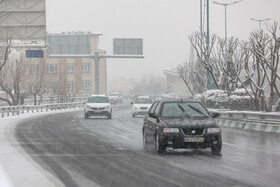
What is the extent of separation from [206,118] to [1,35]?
27739mm

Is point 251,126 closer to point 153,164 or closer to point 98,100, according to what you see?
point 98,100

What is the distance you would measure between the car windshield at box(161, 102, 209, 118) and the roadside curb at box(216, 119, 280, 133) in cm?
961

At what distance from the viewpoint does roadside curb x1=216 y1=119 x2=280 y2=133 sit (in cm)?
2560

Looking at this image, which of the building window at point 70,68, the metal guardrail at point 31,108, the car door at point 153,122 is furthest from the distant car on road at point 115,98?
the car door at point 153,122

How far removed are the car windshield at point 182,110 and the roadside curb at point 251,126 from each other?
31.5 feet

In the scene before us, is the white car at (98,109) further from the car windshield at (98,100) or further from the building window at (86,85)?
the building window at (86,85)

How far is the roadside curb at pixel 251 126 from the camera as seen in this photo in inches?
1008

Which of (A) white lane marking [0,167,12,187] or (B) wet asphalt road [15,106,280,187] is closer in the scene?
(A) white lane marking [0,167,12,187]

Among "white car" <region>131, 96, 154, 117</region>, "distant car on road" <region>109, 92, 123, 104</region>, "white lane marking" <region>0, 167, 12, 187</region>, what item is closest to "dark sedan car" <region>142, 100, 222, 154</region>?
"white lane marking" <region>0, 167, 12, 187</region>

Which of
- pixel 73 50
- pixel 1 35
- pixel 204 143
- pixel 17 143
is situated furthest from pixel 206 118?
pixel 73 50

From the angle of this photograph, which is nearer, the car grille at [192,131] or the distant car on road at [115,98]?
the car grille at [192,131]

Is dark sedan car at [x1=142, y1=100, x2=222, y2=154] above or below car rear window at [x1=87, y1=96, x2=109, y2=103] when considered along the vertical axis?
above

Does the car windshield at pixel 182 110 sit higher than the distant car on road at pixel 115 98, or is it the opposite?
the car windshield at pixel 182 110

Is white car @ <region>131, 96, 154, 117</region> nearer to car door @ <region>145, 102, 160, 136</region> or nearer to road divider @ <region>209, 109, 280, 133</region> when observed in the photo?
road divider @ <region>209, 109, 280, 133</region>
